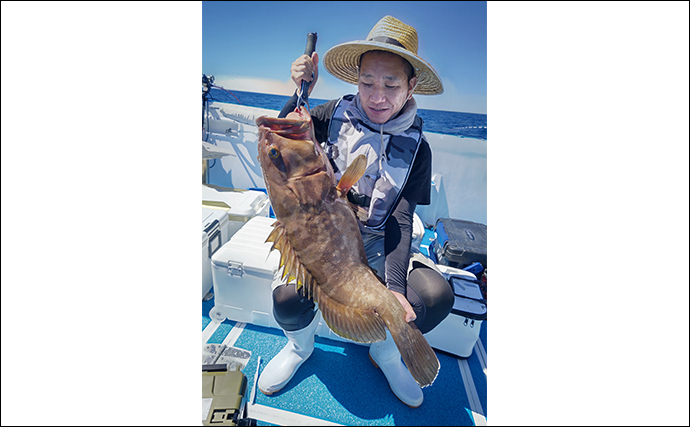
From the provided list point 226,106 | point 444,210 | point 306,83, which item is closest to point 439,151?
point 444,210

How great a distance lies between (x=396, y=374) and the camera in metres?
1.72

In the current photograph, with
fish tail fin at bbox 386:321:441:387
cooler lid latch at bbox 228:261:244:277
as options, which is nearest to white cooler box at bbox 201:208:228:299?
cooler lid latch at bbox 228:261:244:277

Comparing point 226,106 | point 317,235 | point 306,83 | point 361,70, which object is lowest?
point 317,235

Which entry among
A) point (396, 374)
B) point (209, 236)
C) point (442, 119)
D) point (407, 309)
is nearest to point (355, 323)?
point (407, 309)

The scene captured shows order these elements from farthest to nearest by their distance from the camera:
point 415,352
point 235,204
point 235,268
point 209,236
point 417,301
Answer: point 235,204 → point 209,236 → point 235,268 → point 417,301 → point 415,352

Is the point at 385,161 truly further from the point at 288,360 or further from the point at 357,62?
the point at 288,360

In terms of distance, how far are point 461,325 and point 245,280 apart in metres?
1.57

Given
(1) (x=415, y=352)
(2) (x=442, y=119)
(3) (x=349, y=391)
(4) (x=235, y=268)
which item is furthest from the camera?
(2) (x=442, y=119)

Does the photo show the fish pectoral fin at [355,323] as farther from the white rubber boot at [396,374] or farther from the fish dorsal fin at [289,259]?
the white rubber boot at [396,374]

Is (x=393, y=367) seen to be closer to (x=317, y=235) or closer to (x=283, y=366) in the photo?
(x=283, y=366)

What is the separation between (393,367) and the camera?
5.74 feet

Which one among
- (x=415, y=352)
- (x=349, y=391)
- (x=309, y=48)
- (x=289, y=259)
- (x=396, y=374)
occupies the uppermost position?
(x=309, y=48)

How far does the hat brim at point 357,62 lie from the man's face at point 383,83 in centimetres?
4

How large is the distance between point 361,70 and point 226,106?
195 inches
